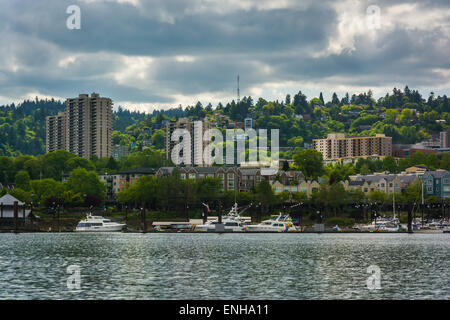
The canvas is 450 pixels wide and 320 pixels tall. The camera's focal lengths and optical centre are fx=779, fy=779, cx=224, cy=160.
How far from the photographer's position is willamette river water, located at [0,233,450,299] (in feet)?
206

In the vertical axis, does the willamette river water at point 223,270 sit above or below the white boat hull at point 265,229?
above

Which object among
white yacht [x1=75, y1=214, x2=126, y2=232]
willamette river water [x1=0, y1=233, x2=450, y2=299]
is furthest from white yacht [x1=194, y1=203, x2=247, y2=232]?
willamette river water [x1=0, y1=233, x2=450, y2=299]

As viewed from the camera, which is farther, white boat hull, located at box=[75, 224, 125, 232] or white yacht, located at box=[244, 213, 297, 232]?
white boat hull, located at box=[75, 224, 125, 232]

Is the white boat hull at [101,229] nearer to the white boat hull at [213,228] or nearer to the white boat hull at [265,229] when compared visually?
the white boat hull at [213,228]

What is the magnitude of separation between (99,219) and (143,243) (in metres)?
49.8

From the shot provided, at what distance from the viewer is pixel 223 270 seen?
8062cm

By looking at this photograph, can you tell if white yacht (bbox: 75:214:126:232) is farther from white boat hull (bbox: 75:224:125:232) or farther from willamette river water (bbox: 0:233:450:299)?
willamette river water (bbox: 0:233:450:299)

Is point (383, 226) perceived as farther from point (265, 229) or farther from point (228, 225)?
point (228, 225)

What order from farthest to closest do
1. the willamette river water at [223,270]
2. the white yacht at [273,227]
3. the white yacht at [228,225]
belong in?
the white yacht at [228,225]
the white yacht at [273,227]
the willamette river water at [223,270]

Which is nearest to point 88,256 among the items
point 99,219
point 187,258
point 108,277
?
point 187,258

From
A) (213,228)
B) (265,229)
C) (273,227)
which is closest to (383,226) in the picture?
(273,227)

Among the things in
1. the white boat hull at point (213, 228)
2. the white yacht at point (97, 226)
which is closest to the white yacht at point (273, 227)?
the white boat hull at point (213, 228)

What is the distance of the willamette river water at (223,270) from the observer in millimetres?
62938
